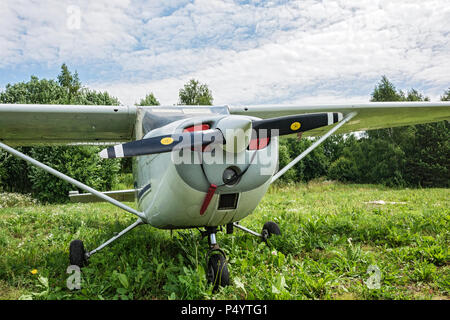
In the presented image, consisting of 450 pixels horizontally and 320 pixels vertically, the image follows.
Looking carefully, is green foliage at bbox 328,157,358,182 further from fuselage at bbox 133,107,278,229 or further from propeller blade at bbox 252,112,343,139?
fuselage at bbox 133,107,278,229

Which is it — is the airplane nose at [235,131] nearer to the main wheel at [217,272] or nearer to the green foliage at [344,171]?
the main wheel at [217,272]

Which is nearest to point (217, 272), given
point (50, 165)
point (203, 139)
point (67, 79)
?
point (203, 139)

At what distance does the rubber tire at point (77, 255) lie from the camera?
143 inches

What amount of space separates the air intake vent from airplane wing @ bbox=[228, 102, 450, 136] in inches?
79.2

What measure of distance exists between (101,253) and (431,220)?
203 inches

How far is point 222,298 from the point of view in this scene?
2.63m

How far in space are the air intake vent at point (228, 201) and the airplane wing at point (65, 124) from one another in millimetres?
2336

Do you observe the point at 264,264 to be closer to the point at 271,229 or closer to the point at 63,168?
the point at 271,229

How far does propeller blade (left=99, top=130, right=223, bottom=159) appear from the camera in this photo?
92.3 inches

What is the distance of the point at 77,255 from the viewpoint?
144 inches

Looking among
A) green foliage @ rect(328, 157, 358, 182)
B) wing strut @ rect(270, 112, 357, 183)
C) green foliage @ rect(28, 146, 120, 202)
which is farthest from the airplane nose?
green foliage @ rect(328, 157, 358, 182)

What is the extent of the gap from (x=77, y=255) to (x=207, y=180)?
7.36ft

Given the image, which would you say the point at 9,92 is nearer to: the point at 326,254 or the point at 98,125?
the point at 98,125
